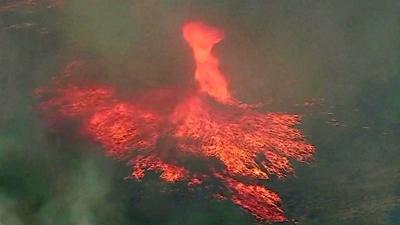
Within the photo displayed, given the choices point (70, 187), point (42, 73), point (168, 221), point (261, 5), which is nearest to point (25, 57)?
point (42, 73)

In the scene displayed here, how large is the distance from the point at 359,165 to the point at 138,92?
18.2 feet

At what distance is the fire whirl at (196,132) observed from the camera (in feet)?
38.7

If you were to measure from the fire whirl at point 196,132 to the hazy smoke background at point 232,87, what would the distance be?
0.96 feet

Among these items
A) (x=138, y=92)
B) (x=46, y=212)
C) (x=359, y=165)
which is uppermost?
(x=359, y=165)

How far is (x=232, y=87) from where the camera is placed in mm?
13195

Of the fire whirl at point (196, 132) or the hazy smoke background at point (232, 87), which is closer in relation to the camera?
the hazy smoke background at point (232, 87)

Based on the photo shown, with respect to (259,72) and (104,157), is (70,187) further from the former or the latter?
(259,72)

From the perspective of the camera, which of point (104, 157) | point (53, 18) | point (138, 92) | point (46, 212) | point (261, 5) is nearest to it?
point (46, 212)

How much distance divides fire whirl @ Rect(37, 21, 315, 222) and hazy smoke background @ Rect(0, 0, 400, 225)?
29cm

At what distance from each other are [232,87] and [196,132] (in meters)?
1.63

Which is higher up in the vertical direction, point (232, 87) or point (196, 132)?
point (232, 87)

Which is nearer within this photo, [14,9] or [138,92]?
[138,92]

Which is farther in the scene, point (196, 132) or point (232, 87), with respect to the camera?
point (232, 87)

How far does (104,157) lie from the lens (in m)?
11.8
